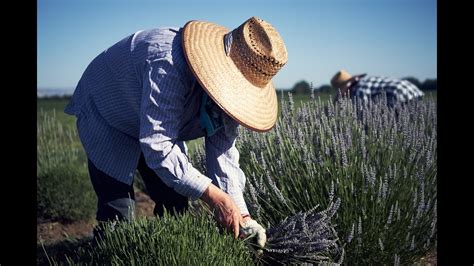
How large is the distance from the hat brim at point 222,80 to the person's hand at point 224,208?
0.29 m

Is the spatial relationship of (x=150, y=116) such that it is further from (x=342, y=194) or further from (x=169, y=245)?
(x=342, y=194)

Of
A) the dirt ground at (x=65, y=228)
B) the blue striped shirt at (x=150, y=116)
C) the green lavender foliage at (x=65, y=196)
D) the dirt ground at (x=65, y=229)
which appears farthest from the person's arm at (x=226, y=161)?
the green lavender foliage at (x=65, y=196)

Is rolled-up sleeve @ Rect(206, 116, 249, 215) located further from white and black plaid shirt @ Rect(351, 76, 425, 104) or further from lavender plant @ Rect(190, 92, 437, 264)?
white and black plaid shirt @ Rect(351, 76, 425, 104)

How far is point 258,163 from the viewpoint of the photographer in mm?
3043

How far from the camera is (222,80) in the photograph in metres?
2.22

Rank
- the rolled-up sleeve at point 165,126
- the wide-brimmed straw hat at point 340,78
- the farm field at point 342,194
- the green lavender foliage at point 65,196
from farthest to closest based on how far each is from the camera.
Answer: the wide-brimmed straw hat at point 340,78, the green lavender foliage at point 65,196, the farm field at point 342,194, the rolled-up sleeve at point 165,126

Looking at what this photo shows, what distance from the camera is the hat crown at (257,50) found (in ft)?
7.36

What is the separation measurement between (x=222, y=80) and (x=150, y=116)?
0.31 metres

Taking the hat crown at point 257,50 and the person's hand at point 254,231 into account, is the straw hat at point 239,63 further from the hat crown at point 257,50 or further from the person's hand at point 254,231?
the person's hand at point 254,231

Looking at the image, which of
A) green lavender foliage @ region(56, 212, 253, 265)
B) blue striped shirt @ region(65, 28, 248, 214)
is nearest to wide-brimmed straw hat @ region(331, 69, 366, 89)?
blue striped shirt @ region(65, 28, 248, 214)
